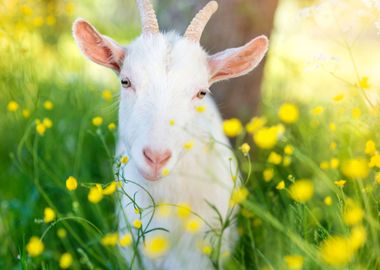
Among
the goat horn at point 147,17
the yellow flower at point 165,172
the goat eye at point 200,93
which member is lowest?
the yellow flower at point 165,172

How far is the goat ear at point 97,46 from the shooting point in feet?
10.9

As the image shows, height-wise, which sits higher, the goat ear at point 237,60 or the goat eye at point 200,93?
the goat ear at point 237,60

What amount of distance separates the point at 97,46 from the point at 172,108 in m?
0.73

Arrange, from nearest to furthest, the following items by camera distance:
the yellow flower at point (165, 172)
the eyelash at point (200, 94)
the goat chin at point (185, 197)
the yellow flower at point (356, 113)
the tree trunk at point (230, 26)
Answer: the yellow flower at point (165, 172) → the yellow flower at point (356, 113) → the eyelash at point (200, 94) → the goat chin at point (185, 197) → the tree trunk at point (230, 26)

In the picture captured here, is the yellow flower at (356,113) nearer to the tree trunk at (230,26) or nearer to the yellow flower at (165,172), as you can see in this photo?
the yellow flower at (165,172)

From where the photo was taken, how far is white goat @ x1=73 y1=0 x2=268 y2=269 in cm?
297

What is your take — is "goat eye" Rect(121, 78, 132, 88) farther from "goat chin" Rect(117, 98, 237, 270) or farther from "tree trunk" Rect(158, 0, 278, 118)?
"tree trunk" Rect(158, 0, 278, 118)

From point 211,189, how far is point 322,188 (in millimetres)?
647

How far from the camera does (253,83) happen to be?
5.02 metres

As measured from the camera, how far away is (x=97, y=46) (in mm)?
3416

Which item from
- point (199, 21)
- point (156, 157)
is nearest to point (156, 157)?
point (156, 157)

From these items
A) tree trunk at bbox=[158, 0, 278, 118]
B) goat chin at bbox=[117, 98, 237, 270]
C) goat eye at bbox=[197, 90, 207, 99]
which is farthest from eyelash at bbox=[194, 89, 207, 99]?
tree trunk at bbox=[158, 0, 278, 118]

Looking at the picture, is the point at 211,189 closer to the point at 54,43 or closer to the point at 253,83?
the point at 253,83

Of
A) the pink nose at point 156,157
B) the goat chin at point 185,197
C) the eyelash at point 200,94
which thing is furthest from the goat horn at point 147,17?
the pink nose at point 156,157
